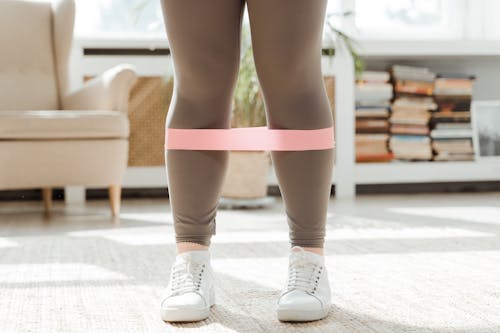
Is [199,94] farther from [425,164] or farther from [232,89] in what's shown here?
[425,164]

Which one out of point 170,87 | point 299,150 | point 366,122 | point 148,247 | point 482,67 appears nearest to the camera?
point 299,150

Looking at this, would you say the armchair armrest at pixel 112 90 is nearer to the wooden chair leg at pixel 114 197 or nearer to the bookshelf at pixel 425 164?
the wooden chair leg at pixel 114 197

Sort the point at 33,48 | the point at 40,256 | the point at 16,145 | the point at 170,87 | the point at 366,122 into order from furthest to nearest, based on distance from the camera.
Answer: the point at 366,122
the point at 170,87
the point at 33,48
the point at 16,145
the point at 40,256

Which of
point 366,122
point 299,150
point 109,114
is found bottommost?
point 366,122

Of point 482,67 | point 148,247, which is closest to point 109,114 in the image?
point 148,247

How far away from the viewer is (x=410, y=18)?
4.16 m

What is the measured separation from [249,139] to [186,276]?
233 mm

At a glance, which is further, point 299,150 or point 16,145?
point 16,145

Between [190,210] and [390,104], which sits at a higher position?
→ [190,210]

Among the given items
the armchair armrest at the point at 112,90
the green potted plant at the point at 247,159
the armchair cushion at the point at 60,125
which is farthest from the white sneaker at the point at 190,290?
the green potted plant at the point at 247,159

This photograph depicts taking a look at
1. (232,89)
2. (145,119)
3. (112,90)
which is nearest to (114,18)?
(145,119)

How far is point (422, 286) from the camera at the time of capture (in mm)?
1348

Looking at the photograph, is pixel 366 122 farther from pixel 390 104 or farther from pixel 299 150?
pixel 299 150

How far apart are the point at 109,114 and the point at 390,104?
5.56 ft
